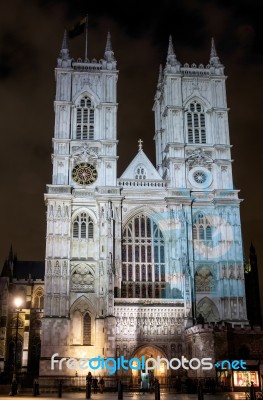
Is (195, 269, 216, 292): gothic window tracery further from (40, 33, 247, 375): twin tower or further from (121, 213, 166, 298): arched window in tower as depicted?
(121, 213, 166, 298): arched window in tower

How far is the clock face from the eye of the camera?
177ft

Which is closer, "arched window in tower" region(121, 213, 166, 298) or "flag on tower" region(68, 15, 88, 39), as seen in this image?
"arched window in tower" region(121, 213, 166, 298)

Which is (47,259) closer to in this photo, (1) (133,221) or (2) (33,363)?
(1) (133,221)

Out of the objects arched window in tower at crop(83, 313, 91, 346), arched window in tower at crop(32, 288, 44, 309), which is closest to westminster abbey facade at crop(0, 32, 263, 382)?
arched window in tower at crop(83, 313, 91, 346)

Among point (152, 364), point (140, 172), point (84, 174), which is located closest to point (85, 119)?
point (84, 174)

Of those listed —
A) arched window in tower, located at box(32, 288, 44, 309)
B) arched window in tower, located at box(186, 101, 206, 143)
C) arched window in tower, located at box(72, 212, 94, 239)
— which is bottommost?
arched window in tower, located at box(32, 288, 44, 309)

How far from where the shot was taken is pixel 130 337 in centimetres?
4756

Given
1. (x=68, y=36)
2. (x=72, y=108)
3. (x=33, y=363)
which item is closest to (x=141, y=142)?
(x=72, y=108)

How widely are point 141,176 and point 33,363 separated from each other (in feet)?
96.5

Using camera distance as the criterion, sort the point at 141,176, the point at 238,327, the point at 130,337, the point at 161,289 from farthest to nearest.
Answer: the point at 141,176
the point at 161,289
the point at 130,337
the point at 238,327

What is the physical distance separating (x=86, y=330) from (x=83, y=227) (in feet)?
32.3

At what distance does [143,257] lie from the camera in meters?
52.4

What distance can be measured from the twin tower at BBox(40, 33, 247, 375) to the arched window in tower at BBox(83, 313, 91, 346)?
3.6 inches
